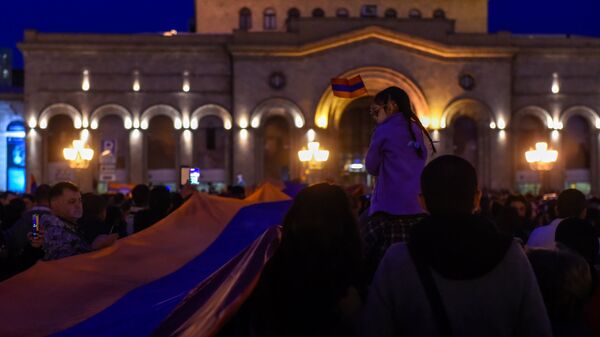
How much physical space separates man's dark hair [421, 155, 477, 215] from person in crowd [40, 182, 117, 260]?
3.84m

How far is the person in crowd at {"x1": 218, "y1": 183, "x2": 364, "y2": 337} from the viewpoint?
3.55 m

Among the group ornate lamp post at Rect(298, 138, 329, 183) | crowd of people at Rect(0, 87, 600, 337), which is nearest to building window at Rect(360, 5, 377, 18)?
ornate lamp post at Rect(298, 138, 329, 183)

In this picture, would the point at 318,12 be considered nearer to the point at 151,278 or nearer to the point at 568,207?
the point at 568,207

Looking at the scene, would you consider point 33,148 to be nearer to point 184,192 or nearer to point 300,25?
point 300,25

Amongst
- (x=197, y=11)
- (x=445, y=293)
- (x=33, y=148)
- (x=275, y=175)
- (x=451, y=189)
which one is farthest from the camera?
(x=197, y=11)

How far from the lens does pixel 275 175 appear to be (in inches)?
1590

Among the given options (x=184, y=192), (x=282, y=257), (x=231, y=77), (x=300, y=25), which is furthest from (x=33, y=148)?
(x=282, y=257)

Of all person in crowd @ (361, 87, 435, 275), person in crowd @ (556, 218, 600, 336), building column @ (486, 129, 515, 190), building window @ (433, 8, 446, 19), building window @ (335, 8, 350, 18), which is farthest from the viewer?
building window @ (433, 8, 446, 19)

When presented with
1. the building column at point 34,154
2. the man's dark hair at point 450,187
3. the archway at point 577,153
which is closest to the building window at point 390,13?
the archway at point 577,153

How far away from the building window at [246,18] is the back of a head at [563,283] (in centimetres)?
4143

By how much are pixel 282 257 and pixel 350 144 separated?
1498 inches

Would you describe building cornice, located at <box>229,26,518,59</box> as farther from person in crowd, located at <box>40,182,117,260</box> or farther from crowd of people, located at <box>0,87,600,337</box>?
crowd of people, located at <box>0,87,600,337</box>

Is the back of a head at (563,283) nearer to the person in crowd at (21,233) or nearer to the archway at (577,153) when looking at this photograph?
the person in crowd at (21,233)

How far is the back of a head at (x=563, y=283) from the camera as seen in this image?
3711 millimetres
